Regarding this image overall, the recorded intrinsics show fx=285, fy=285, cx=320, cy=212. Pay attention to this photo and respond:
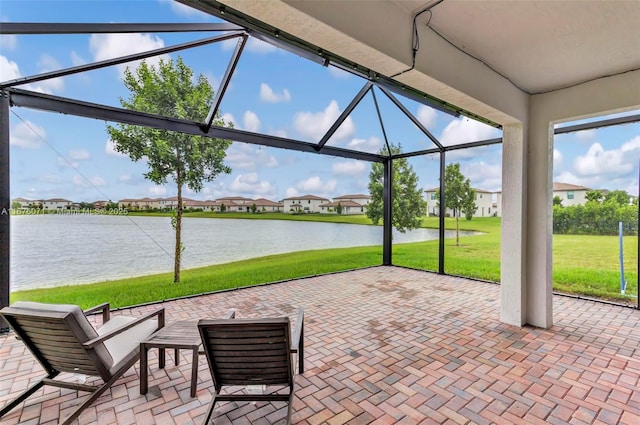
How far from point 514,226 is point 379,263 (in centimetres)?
454

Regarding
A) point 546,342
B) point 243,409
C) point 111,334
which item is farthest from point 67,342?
point 546,342

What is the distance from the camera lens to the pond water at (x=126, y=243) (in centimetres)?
427

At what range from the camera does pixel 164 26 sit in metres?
3.00

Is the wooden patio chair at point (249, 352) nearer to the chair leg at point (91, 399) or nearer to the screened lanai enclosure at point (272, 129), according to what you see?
the chair leg at point (91, 399)

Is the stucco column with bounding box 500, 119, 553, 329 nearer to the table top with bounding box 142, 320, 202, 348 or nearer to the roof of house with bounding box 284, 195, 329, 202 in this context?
the table top with bounding box 142, 320, 202, 348

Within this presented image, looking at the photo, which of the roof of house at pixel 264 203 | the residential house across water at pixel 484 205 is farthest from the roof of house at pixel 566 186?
the roof of house at pixel 264 203

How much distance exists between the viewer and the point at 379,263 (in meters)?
8.09

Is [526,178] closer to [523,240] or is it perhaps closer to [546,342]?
[523,240]

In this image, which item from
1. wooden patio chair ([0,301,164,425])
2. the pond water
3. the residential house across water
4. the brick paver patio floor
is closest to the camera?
wooden patio chair ([0,301,164,425])

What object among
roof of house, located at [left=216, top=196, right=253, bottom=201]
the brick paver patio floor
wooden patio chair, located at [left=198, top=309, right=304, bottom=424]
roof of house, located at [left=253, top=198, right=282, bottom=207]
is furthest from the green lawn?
wooden patio chair, located at [left=198, top=309, right=304, bottom=424]

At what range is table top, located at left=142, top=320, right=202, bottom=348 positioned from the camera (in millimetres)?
2344

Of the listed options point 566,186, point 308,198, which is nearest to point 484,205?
point 566,186

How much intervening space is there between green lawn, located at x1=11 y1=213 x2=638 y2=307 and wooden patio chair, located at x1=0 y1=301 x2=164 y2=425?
250 cm

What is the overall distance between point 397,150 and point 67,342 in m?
7.18
